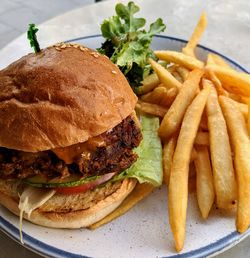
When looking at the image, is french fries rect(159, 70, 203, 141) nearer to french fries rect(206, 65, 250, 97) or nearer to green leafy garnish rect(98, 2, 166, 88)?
french fries rect(206, 65, 250, 97)

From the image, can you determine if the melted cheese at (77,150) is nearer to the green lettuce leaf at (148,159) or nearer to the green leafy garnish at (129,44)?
the green lettuce leaf at (148,159)

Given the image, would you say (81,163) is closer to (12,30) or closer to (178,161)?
(178,161)

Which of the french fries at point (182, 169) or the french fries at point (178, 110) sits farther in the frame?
the french fries at point (178, 110)

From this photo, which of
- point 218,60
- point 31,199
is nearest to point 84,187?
point 31,199

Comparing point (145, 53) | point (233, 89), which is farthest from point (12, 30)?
point (233, 89)

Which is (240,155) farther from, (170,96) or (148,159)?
(170,96)

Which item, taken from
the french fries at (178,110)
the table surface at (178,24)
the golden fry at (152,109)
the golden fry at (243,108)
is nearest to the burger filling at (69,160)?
the french fries at (178,110)
